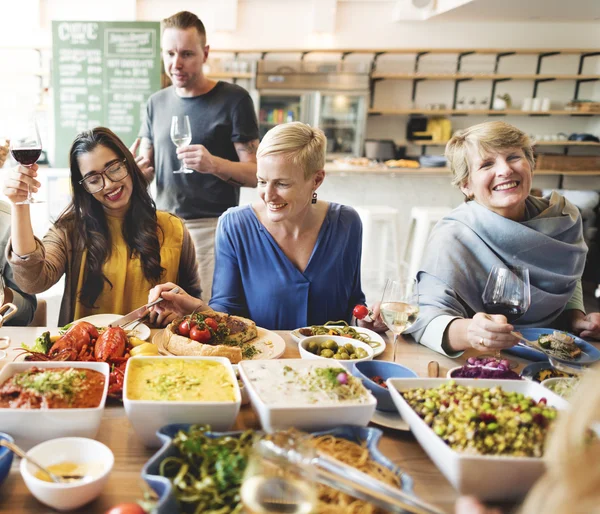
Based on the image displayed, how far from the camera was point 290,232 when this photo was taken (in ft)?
6.88

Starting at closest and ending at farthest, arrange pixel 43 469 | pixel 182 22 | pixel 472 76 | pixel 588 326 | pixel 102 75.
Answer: pixel 43 469
pixel 588 326
pixel 182 22
pixel 102 75
pixel 472 76

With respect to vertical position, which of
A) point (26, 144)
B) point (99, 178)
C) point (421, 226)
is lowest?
point (421, 226)

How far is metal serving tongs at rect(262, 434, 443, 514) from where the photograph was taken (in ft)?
2.52

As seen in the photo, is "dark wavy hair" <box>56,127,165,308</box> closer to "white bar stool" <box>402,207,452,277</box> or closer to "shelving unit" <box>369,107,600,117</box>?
"white bar stool" <box>402,207,452,277</box>

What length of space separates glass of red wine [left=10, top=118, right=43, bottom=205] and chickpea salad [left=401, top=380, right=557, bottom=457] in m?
1.53

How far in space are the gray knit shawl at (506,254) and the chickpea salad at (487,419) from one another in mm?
766

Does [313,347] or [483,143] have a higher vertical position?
[483,143]

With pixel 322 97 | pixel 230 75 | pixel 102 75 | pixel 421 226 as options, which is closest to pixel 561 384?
pixel 421 226

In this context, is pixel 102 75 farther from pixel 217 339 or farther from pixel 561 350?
pixel 561 350

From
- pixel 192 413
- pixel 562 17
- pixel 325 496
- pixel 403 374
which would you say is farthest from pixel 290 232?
pixel 562 17

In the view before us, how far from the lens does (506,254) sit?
2018mm

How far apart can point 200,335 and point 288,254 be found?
27.2 inches

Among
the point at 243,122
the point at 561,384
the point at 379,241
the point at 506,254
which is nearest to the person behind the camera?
the point at 561,384

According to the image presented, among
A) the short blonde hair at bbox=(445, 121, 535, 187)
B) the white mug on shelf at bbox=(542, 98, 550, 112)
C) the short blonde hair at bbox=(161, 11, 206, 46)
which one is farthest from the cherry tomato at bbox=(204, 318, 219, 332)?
the white mug on shelf at bbox=(542, 98, 550, 112)
